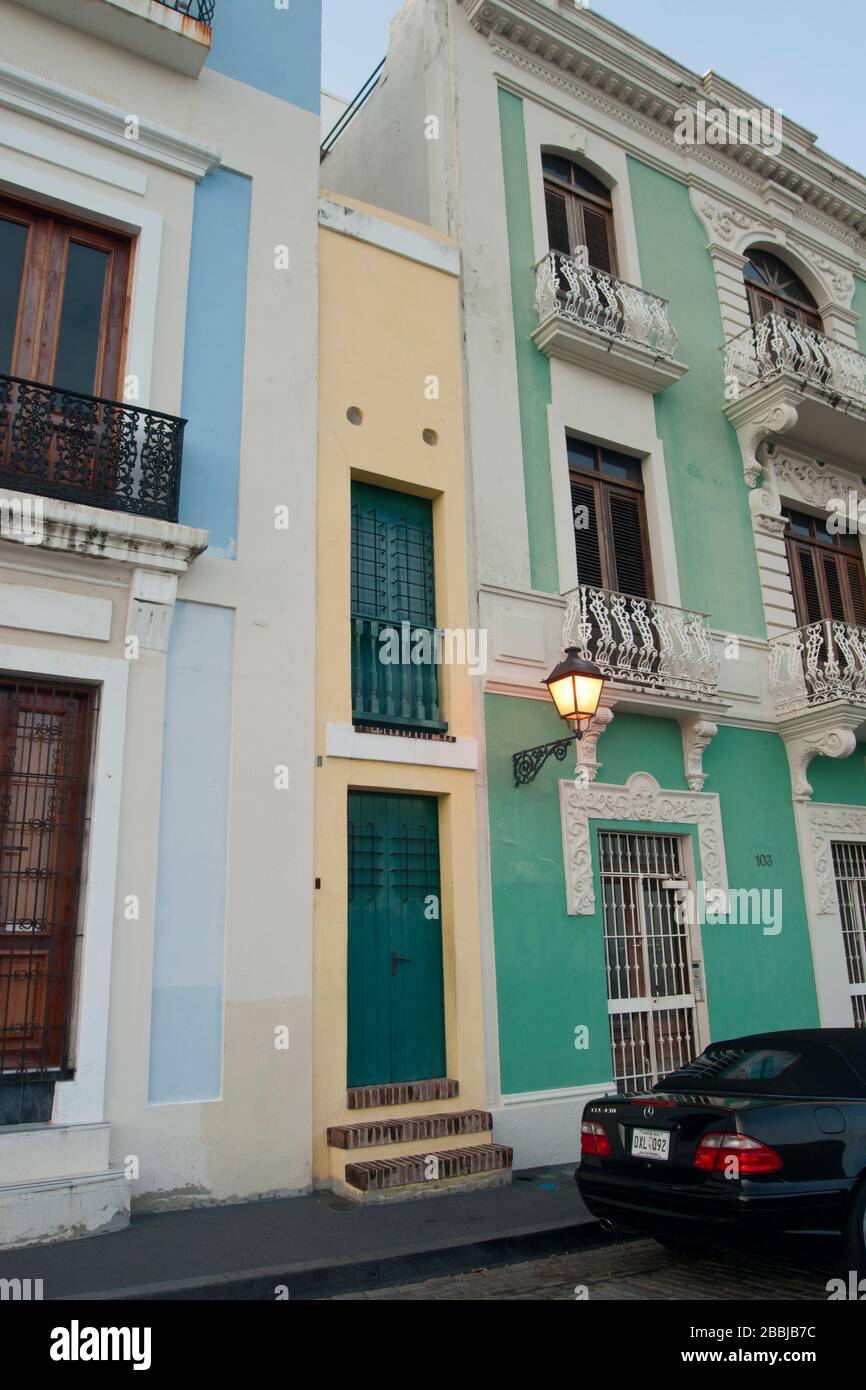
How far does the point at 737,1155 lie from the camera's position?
16.6 feet

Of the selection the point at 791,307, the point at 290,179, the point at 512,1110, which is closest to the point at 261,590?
the point at 290,179

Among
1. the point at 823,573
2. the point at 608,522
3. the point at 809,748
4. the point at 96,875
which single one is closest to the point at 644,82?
the point at 608,522

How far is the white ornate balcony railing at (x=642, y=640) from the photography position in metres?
9.82

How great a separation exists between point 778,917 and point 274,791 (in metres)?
6.03

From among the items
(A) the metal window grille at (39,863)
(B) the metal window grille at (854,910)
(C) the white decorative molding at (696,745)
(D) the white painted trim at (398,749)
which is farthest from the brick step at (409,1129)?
→ (B) the metal window grille at (854,910)

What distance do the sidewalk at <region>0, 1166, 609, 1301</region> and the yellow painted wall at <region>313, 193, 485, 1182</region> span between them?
84 centimetres

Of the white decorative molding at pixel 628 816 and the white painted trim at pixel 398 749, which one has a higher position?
the white painted trim at pixel 398 749

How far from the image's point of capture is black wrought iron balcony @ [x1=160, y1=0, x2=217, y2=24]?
28.2ft

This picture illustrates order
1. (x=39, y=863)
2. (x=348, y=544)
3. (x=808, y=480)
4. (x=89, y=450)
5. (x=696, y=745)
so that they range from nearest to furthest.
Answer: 1. (x=39, y=863)
2. (x=89, y=450)
3. (x=348, y=544)
4. (x=696, y=745)
5. (x=808, y=480)

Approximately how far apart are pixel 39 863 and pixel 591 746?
5.14 metres

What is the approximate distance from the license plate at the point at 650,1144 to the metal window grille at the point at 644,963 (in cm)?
374

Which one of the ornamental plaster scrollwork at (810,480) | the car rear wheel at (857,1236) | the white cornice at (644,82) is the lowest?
the car rear wheel at (857,1236)

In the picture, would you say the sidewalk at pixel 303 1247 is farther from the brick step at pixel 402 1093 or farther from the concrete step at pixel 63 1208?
the brick step at pixel 402 1093

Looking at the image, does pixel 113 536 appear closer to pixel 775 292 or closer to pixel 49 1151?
pixel 49 1151
